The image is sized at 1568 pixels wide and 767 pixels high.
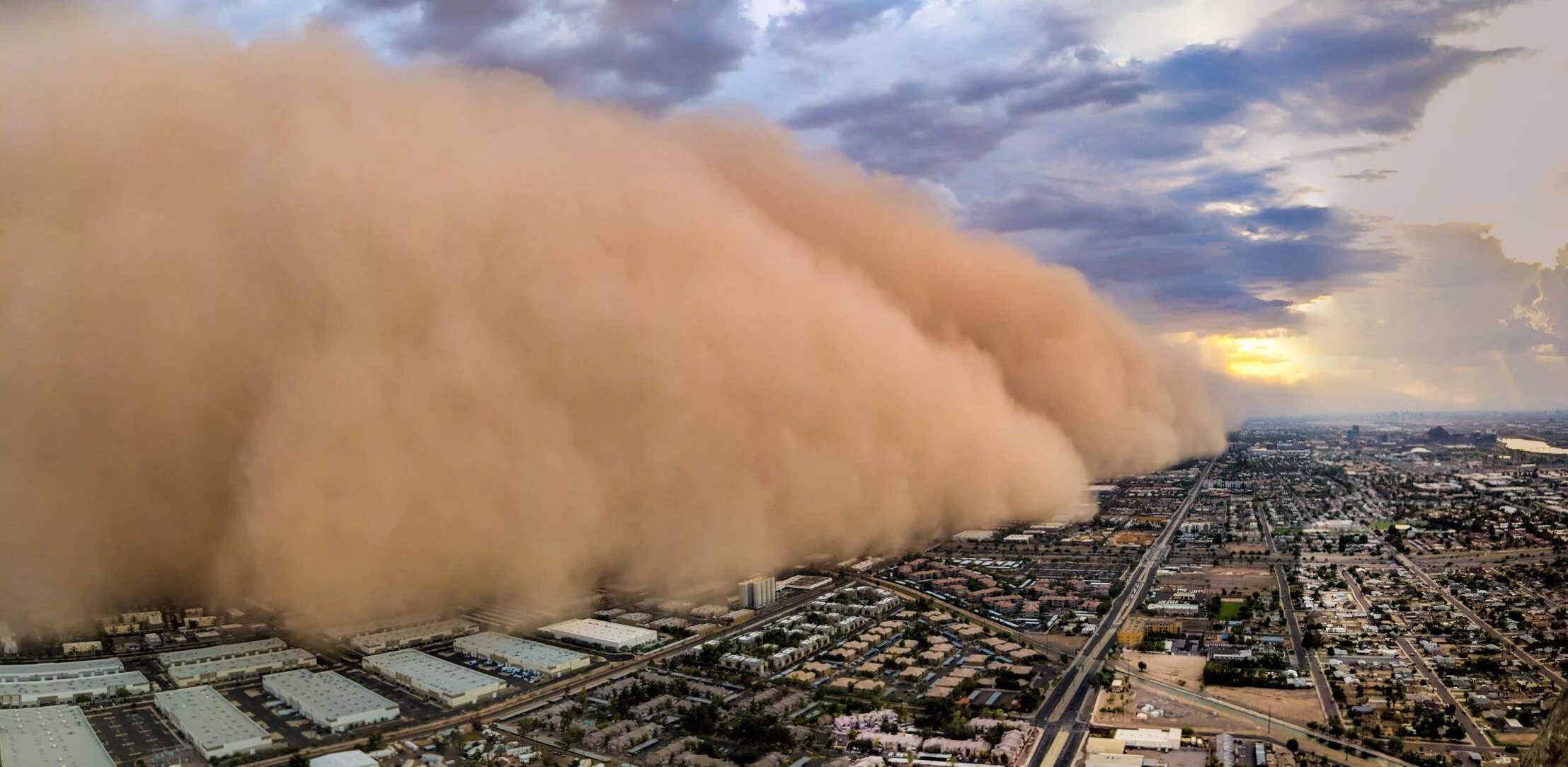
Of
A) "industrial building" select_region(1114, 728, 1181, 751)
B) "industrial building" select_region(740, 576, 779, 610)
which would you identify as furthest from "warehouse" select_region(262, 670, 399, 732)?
"industrial building" select_region(1114, 728, 1181, 751)

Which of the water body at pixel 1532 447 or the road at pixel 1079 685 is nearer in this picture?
the road at pixel 1079 685

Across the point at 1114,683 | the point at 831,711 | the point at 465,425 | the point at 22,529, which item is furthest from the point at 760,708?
the point at 22,529

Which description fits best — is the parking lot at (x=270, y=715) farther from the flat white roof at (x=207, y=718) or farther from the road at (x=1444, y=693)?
the road at (x=1444, y=693)

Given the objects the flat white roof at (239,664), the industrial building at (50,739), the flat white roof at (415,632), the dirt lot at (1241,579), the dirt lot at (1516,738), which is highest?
the flat white roof at (415,632)

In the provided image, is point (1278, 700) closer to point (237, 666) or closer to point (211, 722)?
point (211, 722)

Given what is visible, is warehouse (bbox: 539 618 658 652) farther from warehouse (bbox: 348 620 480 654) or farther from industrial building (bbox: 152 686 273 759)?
industrial building (bbox: 152 686 273 759)

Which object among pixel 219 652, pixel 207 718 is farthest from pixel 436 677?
pixel 219 652

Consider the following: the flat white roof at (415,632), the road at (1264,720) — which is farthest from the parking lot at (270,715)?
the road at (1264,720)

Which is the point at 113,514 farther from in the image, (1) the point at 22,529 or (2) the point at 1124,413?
(2) the point at 1124,413
